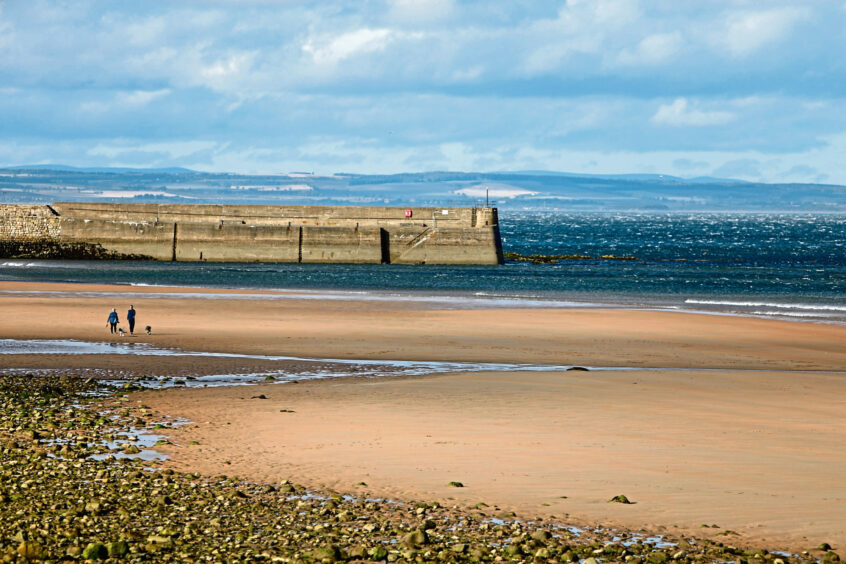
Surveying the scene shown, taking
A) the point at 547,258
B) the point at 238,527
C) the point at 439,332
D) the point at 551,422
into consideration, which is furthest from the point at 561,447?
the point at 547,258

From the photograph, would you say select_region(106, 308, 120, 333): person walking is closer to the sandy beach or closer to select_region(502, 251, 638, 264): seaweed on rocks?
the sandy beach

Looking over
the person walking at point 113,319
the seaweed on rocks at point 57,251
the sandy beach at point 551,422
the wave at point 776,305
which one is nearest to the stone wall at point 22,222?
the seaweed on rocks at point 57,251

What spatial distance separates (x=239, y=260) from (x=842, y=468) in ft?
208

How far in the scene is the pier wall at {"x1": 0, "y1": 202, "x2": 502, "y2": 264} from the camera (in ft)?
245

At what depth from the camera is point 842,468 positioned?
14.1 metres

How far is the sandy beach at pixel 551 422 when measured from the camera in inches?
495

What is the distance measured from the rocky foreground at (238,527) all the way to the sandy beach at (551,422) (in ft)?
2.00

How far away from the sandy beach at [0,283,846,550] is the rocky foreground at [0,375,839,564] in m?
0.61

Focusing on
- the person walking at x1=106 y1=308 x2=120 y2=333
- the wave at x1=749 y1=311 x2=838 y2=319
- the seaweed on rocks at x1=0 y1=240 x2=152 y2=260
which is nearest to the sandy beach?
the person walking at x1=106 y1=308 x2=120 y2=333

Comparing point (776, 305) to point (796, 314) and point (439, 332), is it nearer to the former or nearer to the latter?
point (796, 314)

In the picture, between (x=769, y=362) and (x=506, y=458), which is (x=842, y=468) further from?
(x=769, y=362)

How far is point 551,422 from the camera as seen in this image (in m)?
17.7

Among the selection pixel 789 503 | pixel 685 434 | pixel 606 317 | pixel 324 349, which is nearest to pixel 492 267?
pixel 606 317

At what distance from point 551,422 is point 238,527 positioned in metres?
7.66
